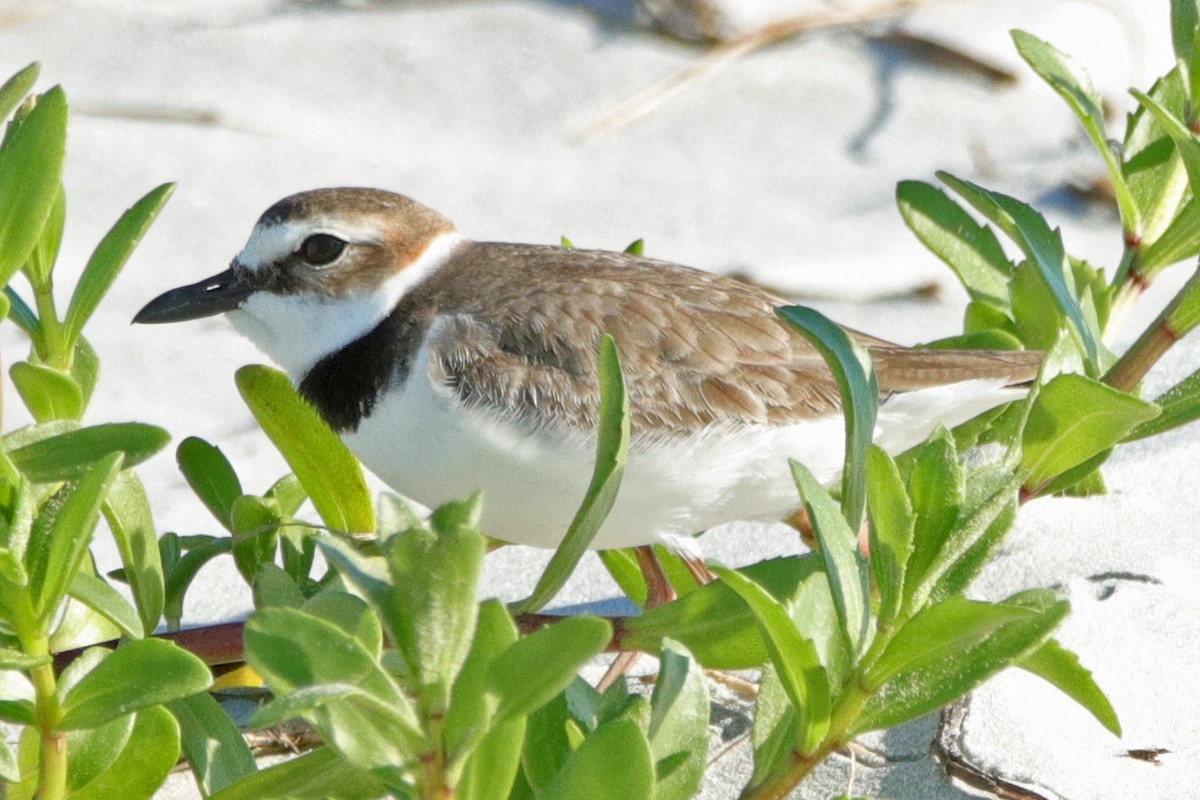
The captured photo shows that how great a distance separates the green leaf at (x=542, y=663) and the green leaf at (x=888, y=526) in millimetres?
497

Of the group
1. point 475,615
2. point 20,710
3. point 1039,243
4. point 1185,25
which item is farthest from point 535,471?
point 1185,25

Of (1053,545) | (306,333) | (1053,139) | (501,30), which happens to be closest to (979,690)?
(1053,545)

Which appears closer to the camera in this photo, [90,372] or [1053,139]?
[90,372]

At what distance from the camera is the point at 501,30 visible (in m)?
5.67

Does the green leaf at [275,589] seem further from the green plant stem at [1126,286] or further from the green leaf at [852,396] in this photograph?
the green plant stem at [1126,286]

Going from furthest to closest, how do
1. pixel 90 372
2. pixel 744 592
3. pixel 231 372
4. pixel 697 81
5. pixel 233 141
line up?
pixel 697 81, pixel 233 141, pixel 231 372, pixel 90 372, pixel 744 592

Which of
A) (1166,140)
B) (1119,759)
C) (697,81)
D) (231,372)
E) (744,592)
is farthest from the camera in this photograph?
(697,81)

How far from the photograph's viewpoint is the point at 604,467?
6.48ft

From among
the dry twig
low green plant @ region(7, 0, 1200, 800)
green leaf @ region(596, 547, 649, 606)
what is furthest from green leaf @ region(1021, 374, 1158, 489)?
the dry twig

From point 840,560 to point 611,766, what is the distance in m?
0.41

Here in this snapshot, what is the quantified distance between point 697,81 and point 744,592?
3833 mm

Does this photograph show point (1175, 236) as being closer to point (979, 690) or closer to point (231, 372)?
point (979, 690)

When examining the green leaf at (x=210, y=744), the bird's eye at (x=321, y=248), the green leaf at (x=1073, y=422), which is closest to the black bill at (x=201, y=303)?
the bird's eye at (x=321, y=248)

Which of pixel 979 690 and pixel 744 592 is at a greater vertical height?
pixel 744 592
